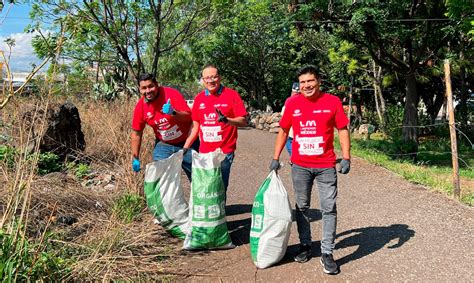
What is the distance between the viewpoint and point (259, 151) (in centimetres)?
1140

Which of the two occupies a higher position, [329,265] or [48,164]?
[48,164]

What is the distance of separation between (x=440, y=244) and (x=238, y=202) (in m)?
2.68

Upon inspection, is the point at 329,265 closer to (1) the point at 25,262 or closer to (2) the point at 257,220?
(2) the point at 257,220

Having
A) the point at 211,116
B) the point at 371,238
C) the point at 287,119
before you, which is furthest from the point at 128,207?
the point at 371,238

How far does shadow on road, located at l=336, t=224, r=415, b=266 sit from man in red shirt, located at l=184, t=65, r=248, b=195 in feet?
4.57

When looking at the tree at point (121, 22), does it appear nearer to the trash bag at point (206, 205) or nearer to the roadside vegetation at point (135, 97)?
the roadside vegetation at point (135, 97)

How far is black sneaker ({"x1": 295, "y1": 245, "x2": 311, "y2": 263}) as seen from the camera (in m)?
3.80

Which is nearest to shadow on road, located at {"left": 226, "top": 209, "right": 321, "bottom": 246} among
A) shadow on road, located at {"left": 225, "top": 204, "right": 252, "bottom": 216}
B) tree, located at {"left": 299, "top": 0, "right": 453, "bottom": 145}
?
Answer: shadow on road, located at {"left": 225, "top": 204, "right": 252, "bottom": 216}

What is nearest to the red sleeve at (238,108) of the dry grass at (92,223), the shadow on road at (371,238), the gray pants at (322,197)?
the gray pants at (322,197)

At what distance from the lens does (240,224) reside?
4.98 m

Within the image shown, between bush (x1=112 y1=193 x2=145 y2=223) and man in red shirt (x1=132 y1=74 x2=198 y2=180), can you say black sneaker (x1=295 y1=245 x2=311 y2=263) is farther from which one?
bush (x1=112 y1=193 x2=145 y2=223)

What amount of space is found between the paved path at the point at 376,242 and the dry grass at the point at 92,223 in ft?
1.21

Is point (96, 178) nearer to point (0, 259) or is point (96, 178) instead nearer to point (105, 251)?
point (105, 251)

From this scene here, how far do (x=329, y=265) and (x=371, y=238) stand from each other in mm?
1109
